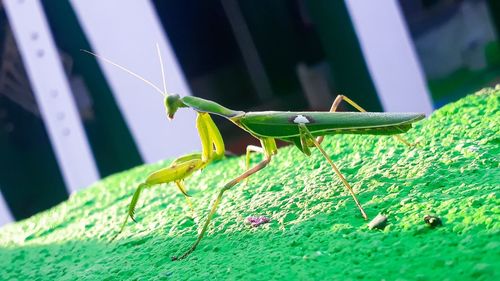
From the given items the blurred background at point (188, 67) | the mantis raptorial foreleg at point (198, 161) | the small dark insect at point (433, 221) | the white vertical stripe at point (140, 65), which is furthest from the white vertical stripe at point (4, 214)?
the small dark insect at point (433, 221)

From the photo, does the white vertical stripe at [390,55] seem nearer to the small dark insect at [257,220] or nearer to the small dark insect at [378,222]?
the small dark insect at [257,220]

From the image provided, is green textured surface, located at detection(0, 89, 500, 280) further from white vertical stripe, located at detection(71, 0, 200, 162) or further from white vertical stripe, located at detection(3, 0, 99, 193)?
white vertical stripe, located at detection(3, 0, 99, 193)

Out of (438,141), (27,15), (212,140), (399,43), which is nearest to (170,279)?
(212,140)

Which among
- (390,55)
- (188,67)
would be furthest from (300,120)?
(188,67)

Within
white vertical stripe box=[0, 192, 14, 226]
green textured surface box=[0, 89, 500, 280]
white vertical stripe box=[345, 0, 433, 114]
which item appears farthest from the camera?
white vertical stripe box=[0, 192, 14, 226]

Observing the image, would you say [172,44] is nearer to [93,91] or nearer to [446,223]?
[93,91]

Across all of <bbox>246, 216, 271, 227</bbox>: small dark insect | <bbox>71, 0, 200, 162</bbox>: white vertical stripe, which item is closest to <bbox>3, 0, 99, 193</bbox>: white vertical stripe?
<bbox>71, 0, 200, 162</bbox>: white vertical stripe
